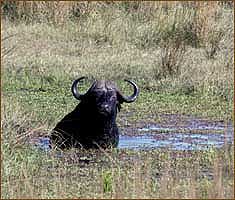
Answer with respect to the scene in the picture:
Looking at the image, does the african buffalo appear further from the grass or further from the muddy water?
the grass

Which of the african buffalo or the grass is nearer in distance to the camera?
the grass

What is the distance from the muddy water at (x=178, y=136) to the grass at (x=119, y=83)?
0.28 metres

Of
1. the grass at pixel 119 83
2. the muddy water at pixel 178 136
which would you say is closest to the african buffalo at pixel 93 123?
the muddy water at pixel 178 136

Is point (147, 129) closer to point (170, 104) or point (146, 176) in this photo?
point (170, 104)

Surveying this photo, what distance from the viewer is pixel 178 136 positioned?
9.93m

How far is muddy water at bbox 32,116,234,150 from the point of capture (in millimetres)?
9328

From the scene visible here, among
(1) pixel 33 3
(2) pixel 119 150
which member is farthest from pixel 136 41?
(2) pixel 119 150

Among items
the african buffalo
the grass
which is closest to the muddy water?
the african buffalo

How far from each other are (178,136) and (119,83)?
3.83 metres

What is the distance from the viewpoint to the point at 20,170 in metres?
7.09

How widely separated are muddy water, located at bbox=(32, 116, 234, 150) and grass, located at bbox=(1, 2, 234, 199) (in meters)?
0.28

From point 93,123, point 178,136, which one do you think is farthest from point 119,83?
point 93,123

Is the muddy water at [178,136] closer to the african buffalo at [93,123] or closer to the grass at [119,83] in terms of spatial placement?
the african buffalo at [93,123]

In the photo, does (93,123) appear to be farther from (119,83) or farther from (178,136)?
(119,83)
